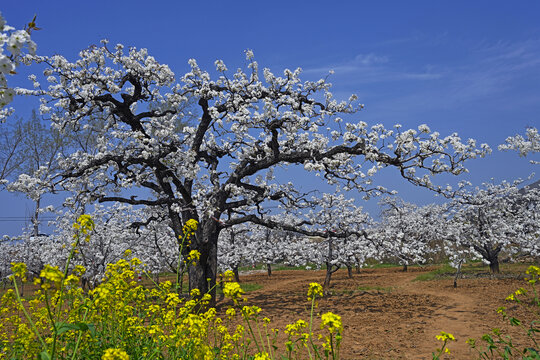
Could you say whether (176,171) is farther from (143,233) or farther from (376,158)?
(143,233)

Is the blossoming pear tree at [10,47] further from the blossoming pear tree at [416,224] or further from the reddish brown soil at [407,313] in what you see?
the blossoming pear tree at [416,224]

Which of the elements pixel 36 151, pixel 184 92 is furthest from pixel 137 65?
pixel 36 151

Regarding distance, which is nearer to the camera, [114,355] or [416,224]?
[114,355]

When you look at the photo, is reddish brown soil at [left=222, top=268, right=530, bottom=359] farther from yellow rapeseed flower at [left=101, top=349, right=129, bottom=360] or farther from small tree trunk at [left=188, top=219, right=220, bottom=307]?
yellow rapeseed flower at [left=101, top=349, right=129, bottom=360]

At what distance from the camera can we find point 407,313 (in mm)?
10734

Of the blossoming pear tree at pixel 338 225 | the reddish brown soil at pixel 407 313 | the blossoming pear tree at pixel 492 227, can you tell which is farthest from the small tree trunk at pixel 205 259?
the blossoming pear tree at pixel 492 227

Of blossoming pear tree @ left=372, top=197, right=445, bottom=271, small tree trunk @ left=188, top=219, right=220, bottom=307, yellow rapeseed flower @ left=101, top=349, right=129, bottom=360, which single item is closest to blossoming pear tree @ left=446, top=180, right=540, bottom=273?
blossoming pear tree @ left=372, top=197, right=445, bottom=271

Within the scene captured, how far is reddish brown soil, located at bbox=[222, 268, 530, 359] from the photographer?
7.62 meters

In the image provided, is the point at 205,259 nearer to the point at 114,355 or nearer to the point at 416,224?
the point at 114,355

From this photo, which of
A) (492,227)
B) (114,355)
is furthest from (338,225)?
(114,355)

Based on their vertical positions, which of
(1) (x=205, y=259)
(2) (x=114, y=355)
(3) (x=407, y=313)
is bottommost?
(3) (x=407, y=313)

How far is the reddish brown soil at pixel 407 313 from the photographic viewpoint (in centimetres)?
762

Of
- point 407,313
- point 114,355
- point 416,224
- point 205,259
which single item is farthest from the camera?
point 416,224

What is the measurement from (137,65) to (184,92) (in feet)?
5.39
